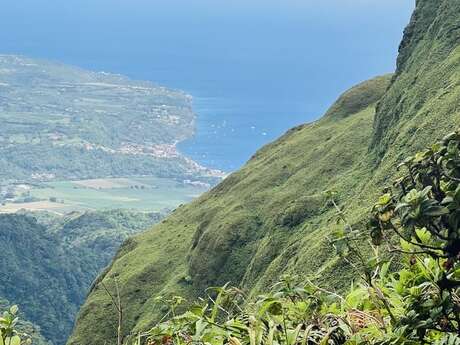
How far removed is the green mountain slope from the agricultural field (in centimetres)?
12559

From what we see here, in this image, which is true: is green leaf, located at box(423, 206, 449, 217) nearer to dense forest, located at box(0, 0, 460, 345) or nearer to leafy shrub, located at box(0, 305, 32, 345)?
dense forest, located at box(0, 0, 460, 345)

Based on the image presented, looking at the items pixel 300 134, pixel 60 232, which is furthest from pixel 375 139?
pixel 60 232

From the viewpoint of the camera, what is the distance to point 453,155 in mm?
3389

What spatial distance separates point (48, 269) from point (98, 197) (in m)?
94.8

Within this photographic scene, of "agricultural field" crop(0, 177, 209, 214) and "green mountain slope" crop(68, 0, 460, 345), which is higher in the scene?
"agricultural field" crop(0, 177, 209, 214)

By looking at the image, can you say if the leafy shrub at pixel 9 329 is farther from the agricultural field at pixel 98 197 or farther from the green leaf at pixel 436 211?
the agricultural field at pixel 98 197

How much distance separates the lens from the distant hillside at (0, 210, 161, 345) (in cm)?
8200

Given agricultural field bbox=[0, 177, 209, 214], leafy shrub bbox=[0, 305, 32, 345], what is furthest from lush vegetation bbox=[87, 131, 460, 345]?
agricultural field bbox=[0, 177, 209, 214]

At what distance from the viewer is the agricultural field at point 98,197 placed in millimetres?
169000

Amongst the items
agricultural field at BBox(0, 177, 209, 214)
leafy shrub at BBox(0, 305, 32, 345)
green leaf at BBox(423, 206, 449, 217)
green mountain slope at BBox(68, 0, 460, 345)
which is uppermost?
agricultural field at BBox(0, 177, 209, 214)

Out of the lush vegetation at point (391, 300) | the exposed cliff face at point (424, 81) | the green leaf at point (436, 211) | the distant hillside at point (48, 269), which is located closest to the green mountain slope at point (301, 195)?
the exposed cliff face at point (424, 81)

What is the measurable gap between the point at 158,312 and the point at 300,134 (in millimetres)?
18139

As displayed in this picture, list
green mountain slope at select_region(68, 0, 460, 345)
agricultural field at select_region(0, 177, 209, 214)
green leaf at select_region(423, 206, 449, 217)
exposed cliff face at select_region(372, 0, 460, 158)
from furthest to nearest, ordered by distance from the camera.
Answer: agricultural field at select_region(0, 177, 209, 214) < green mountain slope at select_region(68, 0, 460, 345) < exposed cliff face at select_region(372, 0, 460, 158) < green leaf at select_region(423, 206, 449, 217)

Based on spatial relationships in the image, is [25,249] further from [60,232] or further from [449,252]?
[449,252]
